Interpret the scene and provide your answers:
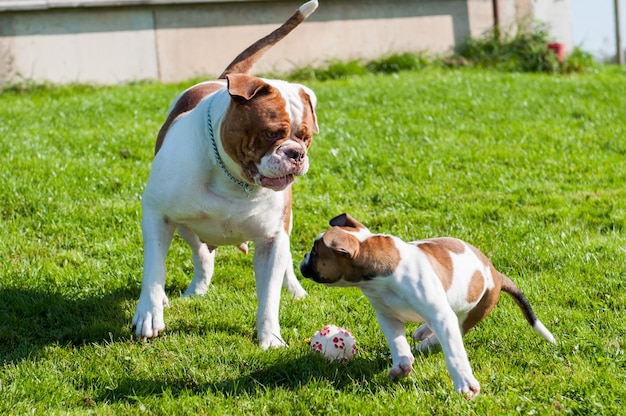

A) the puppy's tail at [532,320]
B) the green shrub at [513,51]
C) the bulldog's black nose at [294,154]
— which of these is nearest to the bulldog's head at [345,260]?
the bulldog's black nose at [294,154]

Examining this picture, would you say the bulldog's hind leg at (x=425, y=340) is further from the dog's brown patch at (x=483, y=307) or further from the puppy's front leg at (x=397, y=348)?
the puppy's front leg at (x=397, y=348)

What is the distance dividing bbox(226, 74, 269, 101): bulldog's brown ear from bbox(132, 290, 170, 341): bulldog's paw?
1.37 m

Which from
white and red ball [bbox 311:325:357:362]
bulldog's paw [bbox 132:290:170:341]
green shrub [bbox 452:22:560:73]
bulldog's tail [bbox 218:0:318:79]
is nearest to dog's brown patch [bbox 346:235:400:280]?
white and red ball [bbox 311:325:357:362]

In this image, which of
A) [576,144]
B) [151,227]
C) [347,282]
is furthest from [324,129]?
[347,282]

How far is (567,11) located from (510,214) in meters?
10.5

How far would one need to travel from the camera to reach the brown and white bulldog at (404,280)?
4.51 metres

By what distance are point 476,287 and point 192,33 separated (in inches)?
413

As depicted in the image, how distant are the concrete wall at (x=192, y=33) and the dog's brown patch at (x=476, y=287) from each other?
10.2 metres

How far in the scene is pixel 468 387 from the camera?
4469 millimetres

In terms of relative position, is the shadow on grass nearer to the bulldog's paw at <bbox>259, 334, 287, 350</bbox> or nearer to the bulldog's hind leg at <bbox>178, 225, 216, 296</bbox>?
the bulldog's hind leg at <bbox>178, 225, 216, 296</bbox>

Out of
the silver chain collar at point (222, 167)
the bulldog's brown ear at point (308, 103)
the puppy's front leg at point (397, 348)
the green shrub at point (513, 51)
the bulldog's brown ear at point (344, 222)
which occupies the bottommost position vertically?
the green shrub at point (513, 51)

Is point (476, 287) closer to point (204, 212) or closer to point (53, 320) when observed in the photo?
point (204, 212)

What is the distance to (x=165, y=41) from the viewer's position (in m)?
14.3

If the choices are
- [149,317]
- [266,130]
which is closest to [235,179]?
[266,130]
